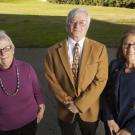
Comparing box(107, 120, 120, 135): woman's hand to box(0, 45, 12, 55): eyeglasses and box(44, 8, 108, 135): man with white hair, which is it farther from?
box(0, 45, 12, 55): eyeglasses

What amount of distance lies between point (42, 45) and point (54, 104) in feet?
13.5

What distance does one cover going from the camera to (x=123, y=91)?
400cm

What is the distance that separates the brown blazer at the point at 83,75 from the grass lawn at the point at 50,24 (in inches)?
250

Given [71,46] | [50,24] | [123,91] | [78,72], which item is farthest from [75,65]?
[50,24]

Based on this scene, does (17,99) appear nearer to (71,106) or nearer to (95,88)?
(71,106)

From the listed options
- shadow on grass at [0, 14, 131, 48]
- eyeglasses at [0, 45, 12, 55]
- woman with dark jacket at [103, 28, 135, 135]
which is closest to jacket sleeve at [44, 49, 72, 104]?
woman with dark jacket at [103, 28, 135, 135]

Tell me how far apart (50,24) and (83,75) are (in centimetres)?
1006

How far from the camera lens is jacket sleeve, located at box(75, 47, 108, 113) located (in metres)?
4.22

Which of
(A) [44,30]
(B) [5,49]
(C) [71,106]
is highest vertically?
(B) [5,49]

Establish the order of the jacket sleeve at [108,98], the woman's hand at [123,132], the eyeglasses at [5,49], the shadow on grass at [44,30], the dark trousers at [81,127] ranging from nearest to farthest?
the eyeglasses at [5,49] → the woman's hand at [123,132] → the jacket sleeve at [108,98] → the dark trousers at [81,127] → the shadow on grass at [44,30]

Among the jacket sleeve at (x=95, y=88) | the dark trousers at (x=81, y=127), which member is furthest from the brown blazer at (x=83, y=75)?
the dark trousers at (x=81, y=127)

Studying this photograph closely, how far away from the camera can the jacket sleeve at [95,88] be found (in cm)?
422

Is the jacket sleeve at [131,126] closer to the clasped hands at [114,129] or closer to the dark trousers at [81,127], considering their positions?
the clasped hands at [114,129]

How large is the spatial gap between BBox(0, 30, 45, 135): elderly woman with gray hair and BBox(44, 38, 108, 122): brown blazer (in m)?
0.24
